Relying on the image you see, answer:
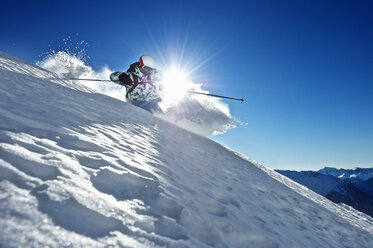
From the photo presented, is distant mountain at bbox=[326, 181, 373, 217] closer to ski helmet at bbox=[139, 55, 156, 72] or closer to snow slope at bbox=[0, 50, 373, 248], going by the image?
ski helmet at bbox=[139, 55, 156, 72]

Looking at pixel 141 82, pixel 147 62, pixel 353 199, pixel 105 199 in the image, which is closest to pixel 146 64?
pixel 147 62

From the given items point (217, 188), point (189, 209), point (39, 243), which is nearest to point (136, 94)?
point (217, 188)

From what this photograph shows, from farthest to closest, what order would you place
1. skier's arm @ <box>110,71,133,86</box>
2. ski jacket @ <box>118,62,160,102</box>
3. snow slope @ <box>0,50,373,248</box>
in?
ski jacket @ <box>118,62,160,102</box> < skier's arm @ <box>110,71,133,86</box> < snow slope @ <box>0,50,373,248</box>

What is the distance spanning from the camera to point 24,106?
387 centimetres

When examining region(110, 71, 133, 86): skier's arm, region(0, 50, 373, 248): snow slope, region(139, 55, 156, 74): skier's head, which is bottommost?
region(0, 50, 373, 248): snow slope

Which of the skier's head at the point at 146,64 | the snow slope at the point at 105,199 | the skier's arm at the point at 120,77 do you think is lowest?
the snow slope at the point at 105,199

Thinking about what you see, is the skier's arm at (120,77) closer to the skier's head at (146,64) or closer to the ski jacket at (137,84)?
the ski jacket at (137,84)

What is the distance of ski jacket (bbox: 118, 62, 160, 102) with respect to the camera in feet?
34.9

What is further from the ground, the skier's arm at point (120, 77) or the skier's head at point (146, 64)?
the skier's head at point (146, 64)

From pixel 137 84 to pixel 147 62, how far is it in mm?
1218

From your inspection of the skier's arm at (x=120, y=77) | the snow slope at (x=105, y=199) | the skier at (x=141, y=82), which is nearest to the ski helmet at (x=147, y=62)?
the skier at (x=141, y=82)

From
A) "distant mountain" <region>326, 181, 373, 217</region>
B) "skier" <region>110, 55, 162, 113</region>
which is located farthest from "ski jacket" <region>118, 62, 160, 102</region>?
"distant mountain" <region>326, 181, 373, 217</region>

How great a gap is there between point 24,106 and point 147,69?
7.41 meters

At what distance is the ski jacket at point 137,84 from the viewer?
10.6 meters
